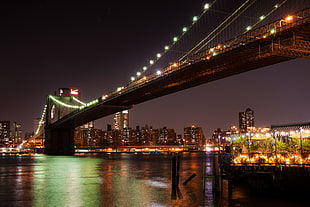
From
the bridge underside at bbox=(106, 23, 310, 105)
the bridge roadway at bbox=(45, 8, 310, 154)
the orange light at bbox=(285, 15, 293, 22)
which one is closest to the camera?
the orange light at bbox=(285, 15, 293, 22)

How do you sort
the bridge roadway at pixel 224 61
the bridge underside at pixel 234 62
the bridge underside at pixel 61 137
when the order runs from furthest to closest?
the bridge underside at pixel 61 137
the bridge underside at pixel 234 62
the bridge roadway at pixel 224 61

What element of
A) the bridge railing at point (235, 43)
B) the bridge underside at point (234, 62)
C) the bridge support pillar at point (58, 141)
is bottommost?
the bridge support pillar at point (58, 141)

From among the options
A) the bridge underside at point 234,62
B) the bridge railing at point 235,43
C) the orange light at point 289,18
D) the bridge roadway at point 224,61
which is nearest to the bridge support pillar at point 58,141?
the bridge roadway at point 224,61

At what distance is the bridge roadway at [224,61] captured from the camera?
26.4 metres

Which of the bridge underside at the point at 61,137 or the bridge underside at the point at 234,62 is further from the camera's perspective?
the bridge underside at the point at 61,137

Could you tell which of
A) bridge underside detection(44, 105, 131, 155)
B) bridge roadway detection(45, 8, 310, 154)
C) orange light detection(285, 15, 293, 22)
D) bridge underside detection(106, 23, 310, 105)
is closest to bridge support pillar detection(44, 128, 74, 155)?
bridge underside detection(44, 105, 131, 155)

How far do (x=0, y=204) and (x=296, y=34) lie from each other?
2074 cm

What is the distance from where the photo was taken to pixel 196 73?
40469 millimetres

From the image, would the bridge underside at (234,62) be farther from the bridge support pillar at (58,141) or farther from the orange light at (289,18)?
the bridge support pillar at (58,141)

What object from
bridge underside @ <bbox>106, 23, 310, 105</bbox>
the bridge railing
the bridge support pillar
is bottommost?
the bridge support pillar

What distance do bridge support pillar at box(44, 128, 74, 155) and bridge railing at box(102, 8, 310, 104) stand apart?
2782 centimetres

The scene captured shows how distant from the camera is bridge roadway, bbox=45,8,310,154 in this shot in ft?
86.7

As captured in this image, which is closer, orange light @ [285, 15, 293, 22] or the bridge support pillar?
orange light @ [285, 15, 293, 22]

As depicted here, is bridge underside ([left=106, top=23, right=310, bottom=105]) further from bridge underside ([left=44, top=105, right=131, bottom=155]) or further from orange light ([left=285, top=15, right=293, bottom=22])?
bridge underside ([left=44, top=105, right=131, bottom=155])
